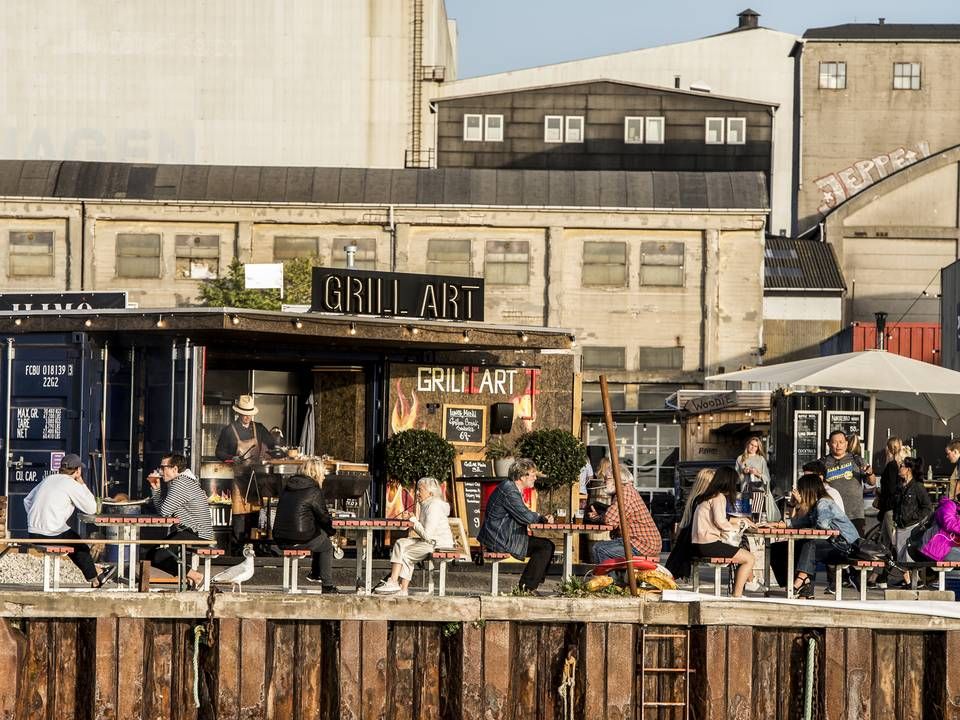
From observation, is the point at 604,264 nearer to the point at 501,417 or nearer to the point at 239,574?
the point at 501,417

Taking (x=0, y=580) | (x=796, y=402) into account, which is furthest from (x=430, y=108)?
(x=0, y=580)

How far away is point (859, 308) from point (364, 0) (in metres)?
17.6

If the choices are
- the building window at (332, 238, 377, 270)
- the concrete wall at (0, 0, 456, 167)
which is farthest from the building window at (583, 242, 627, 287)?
the concrete wall at (0, 0, 456, 167)

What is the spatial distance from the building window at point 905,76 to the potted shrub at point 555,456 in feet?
125

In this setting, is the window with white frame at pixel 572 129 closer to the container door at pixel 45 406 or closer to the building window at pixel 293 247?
the building window at pixel 293 247

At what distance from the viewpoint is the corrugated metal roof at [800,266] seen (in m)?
50.1

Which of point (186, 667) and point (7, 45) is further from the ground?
point (7, 45)

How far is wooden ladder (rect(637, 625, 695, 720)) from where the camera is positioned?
48.0 ft

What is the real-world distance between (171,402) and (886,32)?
43713 millimetres

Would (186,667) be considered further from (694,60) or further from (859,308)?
(694,60)

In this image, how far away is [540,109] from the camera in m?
56.0

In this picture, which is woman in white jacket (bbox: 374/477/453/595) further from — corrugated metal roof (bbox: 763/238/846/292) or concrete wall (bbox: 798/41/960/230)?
concrete wall (bbox: 798/41/960/230)

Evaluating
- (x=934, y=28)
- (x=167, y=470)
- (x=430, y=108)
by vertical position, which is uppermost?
(x=934, y=28)

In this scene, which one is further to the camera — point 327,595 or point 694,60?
point 694,60
